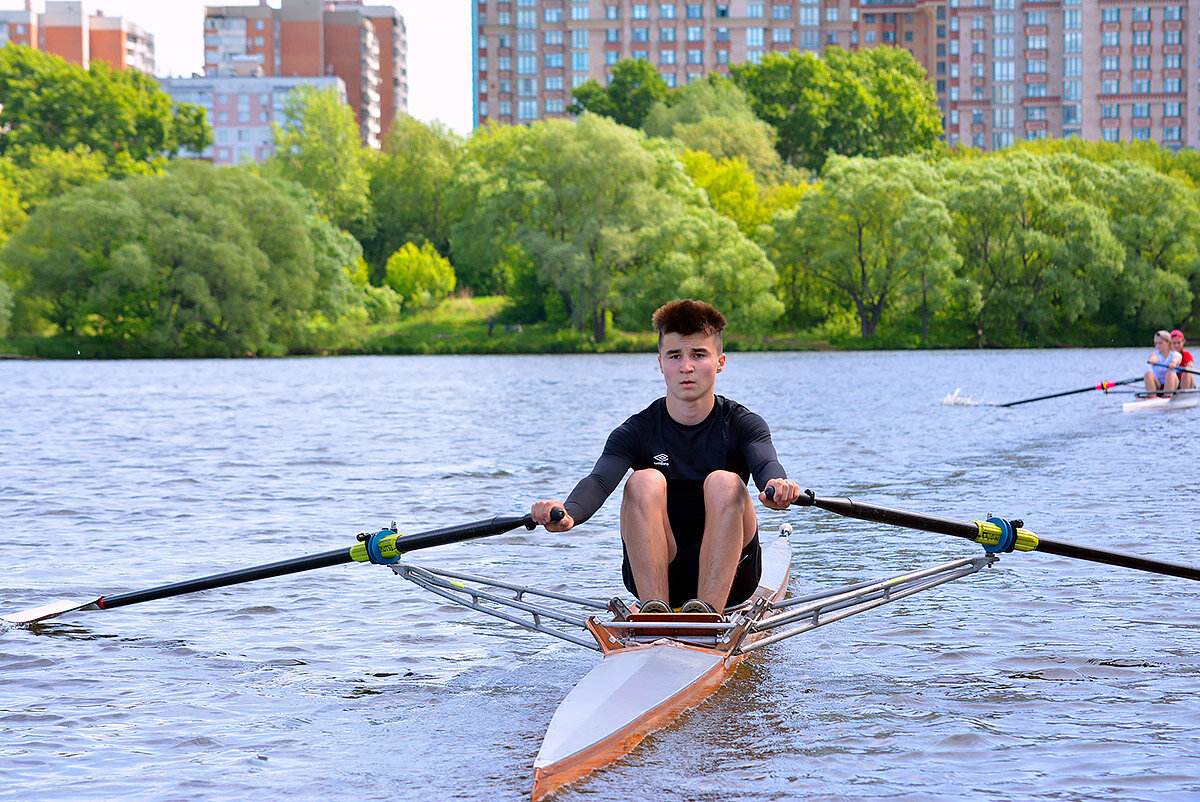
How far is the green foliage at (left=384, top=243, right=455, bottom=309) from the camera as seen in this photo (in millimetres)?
74688

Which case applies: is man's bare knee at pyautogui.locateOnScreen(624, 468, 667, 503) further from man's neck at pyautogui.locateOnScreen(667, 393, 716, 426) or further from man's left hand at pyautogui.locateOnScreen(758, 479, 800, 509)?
man's left hand at pyautogui.locateOnScreen(758, 479, 800, 509)

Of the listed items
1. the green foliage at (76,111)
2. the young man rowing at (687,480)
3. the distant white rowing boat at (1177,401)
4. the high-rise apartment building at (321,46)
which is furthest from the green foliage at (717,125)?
the young man rowing at (687,480)

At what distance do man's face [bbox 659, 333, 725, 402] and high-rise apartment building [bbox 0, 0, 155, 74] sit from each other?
6014 inches

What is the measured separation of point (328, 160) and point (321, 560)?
82.4 metres

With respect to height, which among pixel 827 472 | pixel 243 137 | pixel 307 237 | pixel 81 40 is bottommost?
pixel 827 472

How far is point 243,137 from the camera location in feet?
481

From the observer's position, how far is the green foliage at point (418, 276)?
7469 centimetres

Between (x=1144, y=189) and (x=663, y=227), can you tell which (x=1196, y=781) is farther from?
(x=1144, y=189)

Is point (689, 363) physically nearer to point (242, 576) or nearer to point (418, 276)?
point (242, 576)

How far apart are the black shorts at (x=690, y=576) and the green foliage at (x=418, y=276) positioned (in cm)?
6758

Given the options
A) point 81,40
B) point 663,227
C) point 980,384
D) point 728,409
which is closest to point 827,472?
point 728,409

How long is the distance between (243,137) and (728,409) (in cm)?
14873

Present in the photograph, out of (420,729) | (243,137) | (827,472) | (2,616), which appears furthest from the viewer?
(243,137)

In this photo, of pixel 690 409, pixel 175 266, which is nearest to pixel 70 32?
pixel 175 266
